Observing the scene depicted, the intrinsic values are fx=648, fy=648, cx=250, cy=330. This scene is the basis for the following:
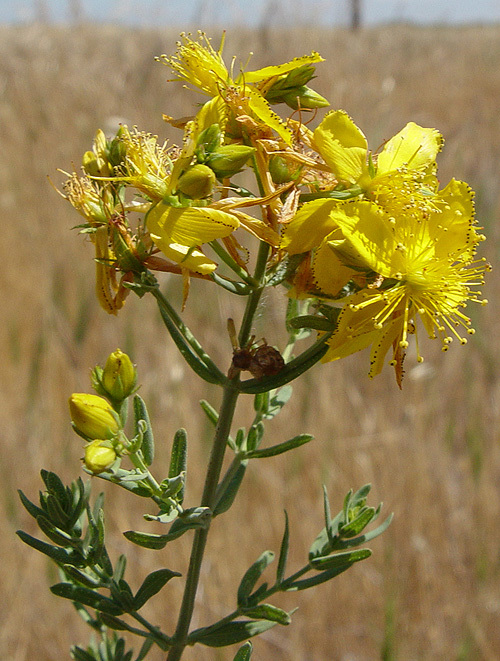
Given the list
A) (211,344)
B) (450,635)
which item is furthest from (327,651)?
(211,344)

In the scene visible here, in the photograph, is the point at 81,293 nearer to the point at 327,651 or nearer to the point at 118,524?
the point at 118,524

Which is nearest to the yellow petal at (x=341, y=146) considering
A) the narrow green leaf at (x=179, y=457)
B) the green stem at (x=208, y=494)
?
the green stem at (x=208, y=494)

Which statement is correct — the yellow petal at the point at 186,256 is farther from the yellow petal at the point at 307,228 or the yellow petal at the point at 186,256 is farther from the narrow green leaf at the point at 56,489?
the narrow green leaf at the point at 56,489

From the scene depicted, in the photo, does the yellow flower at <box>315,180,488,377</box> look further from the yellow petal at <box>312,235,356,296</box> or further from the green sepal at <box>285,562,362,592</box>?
the green sepal at <box>285,562,362,592</box>

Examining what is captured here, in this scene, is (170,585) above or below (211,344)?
below

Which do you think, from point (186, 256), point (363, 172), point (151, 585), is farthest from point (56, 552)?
point (363, 172)

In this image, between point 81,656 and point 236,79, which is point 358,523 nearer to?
point 81,656

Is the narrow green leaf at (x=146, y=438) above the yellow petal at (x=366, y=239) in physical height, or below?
below

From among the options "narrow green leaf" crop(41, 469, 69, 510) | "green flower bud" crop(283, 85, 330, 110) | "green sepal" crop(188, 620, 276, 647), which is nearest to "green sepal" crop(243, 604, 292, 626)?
"green sepal" crop(188, 620, 276, 647)
